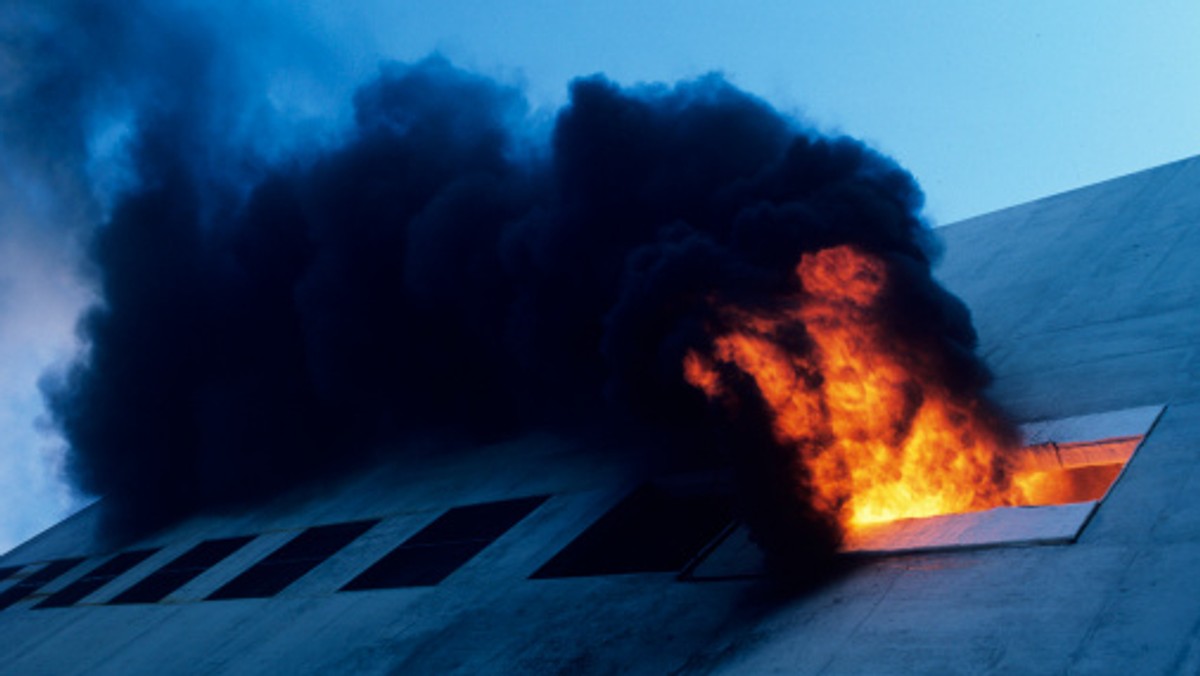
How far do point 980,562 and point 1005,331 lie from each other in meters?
6.40

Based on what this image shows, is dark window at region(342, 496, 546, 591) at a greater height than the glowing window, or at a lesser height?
greater

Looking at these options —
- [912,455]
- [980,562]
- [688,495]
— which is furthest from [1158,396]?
[688,495]

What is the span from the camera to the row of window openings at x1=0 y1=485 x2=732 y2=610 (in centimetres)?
871

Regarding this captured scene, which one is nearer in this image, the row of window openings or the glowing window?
the glowing window

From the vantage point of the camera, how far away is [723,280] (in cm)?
827

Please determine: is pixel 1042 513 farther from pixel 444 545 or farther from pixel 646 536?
pixel 444 545

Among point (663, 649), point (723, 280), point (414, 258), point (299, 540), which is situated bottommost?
point (663, 649)

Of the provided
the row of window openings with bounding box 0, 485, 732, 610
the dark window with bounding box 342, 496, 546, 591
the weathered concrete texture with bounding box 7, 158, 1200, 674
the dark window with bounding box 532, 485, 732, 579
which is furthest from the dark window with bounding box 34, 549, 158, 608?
the dark window with bounding box 532, 485, 732, 579

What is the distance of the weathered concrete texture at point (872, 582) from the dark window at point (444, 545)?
28 cm

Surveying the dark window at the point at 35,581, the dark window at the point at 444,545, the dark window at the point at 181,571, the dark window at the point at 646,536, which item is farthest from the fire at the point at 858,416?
the dark window at the point at 35,581

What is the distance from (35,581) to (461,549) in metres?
12.7

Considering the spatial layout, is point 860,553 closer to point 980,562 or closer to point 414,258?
point 980,562

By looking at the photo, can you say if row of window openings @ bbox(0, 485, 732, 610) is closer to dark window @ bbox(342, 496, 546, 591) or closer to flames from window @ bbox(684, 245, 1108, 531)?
dark window @ bbox(342, 496, 546, 591)

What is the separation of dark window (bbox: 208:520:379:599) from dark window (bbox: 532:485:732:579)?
15.2 feet
